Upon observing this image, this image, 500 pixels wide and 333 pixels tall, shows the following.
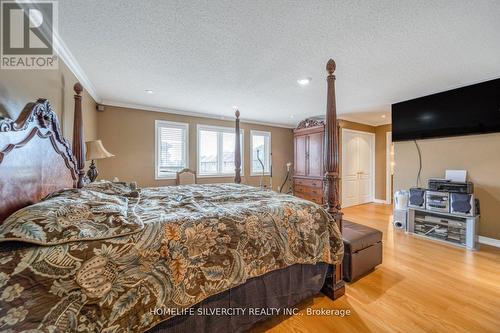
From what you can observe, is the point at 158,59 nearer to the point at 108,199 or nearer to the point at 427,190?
the point at 108,199

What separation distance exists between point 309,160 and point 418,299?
12.8ft

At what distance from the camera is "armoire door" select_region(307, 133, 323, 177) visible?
5.14 metres

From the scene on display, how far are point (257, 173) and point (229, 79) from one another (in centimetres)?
343

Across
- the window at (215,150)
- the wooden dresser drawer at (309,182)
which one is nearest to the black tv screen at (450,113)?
the wooden dresser drawer at (309,182)

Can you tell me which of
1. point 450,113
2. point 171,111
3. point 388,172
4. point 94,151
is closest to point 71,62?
point 94,151

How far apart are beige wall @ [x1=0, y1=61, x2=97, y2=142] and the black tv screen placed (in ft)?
17.5

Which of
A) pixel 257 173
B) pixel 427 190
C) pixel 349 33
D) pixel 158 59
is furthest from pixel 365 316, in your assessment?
pixel 257 173

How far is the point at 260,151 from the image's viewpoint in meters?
6.02

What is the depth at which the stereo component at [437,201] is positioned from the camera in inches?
125

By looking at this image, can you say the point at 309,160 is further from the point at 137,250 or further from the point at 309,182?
the point at 137,250

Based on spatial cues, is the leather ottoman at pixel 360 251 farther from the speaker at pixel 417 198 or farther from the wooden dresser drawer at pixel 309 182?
the wooden dresser drawer at pixel 309 182

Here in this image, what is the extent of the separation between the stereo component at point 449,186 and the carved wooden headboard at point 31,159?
4.89 m

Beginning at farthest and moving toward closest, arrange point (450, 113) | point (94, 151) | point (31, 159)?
1. point (450, 113)
2. point (94, 151)
3. point (31, 159)

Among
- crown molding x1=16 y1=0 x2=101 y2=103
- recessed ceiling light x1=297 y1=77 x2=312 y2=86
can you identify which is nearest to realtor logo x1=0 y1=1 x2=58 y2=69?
crown molding x1=16 y1=0 x2=101 y2=103
